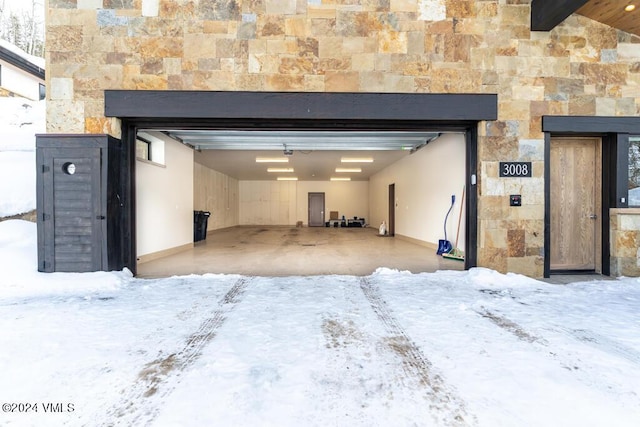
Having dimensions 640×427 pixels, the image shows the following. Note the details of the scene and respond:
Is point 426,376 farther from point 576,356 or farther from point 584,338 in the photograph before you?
point 584,338

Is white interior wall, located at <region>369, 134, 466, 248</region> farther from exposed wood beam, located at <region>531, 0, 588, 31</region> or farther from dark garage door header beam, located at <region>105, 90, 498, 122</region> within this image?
exposed wood beam, located at <region>531, 0, 588, 31</region>

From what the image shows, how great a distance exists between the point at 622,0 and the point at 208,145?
8204mm

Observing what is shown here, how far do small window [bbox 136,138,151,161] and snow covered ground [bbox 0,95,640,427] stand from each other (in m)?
2.81

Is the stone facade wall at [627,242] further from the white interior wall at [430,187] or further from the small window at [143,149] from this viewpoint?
the small window at [143,149]

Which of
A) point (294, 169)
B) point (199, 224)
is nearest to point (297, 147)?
point (199, 224)

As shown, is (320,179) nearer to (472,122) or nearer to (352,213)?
(352,213)

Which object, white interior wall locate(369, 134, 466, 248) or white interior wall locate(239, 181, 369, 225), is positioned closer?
white interior wall locate(369, 134, 466, 248)

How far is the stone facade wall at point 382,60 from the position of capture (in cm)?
434

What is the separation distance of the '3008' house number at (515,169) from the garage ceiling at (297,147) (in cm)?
194

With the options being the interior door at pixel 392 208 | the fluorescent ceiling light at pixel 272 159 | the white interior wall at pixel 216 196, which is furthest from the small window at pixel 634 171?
the white interior wall at pixel 216 196

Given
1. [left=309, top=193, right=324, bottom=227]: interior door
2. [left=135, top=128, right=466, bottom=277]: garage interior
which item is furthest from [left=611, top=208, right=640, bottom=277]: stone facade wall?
[left=309, top=193, right=324, bottom=227]: interior door

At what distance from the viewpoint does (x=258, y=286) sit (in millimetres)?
4258

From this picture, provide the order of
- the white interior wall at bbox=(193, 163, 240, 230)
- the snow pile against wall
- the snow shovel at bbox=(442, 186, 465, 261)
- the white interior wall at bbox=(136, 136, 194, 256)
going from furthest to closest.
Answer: the white interior wall at bbox=(193, 163, 240, 230) → the snow shovel at bbox=(442, 186, 465, 261) → the white interior wall at bbox=(136, 136, 194, 256) → the snow pile against wall

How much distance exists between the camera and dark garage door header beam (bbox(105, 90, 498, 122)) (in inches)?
172
